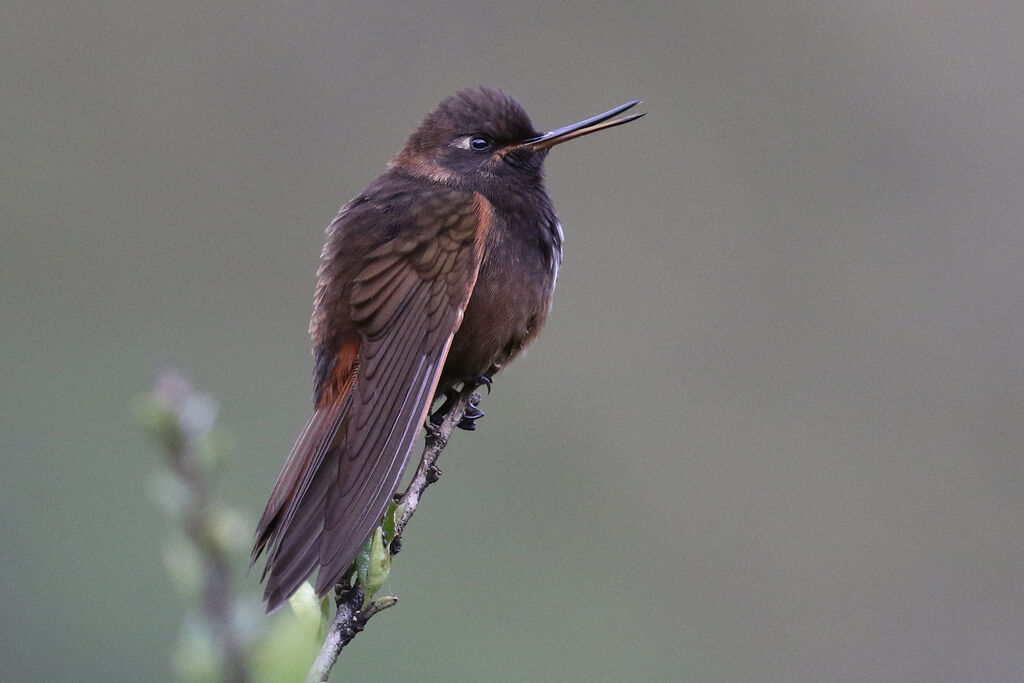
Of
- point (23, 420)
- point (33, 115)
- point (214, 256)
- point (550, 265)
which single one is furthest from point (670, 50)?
point (550, 265)

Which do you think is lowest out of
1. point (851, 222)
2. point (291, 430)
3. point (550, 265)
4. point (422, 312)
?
point (422, 312)

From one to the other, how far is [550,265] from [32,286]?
17.8 ft

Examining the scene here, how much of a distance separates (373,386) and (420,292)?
41 cm

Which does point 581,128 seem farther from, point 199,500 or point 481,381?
point 199,500

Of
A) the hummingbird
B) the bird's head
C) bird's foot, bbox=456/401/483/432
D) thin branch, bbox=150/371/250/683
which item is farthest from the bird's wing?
thin branch, bbox=150/371/250/683

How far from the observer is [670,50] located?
10008mm

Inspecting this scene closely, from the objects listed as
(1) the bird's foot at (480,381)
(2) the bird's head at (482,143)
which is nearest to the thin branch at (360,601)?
(1) the bird's foot at (480,381)

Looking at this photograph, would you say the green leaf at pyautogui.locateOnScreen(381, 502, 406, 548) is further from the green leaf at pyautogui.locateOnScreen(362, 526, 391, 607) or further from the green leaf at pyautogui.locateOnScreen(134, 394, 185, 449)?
the green leaf at pyautogui.locateOnScreen(134, 394, 185, 449)

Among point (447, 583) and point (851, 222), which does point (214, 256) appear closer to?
Answer: point (447, 583)

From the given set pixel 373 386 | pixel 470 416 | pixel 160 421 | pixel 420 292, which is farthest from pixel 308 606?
pixel 420 292

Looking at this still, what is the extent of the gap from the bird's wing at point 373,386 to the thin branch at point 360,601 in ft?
0.16

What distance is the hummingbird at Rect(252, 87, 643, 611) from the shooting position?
2623 millimetres

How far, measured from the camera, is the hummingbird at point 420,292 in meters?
2.62

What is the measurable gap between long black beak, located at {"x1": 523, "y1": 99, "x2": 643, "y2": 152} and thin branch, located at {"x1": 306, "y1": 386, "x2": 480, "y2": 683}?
3.89 feet
